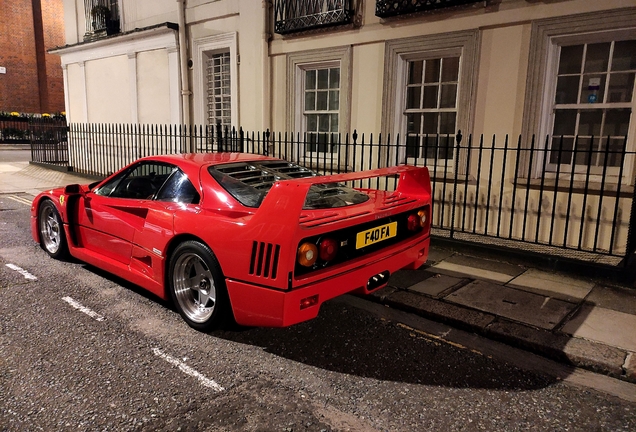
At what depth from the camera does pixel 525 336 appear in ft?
11.8

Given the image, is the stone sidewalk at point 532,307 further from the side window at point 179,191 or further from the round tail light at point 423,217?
the side window at point 179,191

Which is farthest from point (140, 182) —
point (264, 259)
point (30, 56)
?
point (30, 56)

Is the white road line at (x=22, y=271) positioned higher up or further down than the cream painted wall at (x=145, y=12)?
further down

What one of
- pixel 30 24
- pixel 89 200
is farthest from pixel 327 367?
pixel 30 24

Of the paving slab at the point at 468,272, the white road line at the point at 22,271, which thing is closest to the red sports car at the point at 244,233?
the white road line at the point at 22,271

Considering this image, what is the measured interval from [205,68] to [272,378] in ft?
32.8

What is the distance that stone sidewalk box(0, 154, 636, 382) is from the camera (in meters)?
3.45

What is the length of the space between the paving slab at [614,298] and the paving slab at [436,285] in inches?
49.8

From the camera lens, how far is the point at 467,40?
22.4 ft

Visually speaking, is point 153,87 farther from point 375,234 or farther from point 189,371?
point 189,371

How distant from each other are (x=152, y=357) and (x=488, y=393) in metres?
2.34

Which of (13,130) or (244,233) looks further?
(13,130)

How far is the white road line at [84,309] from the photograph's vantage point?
3887 millimetres

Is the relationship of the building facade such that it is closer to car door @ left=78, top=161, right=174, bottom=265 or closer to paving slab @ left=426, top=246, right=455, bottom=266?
paving slab @ left=426, top=246, right=455, bottom=266
